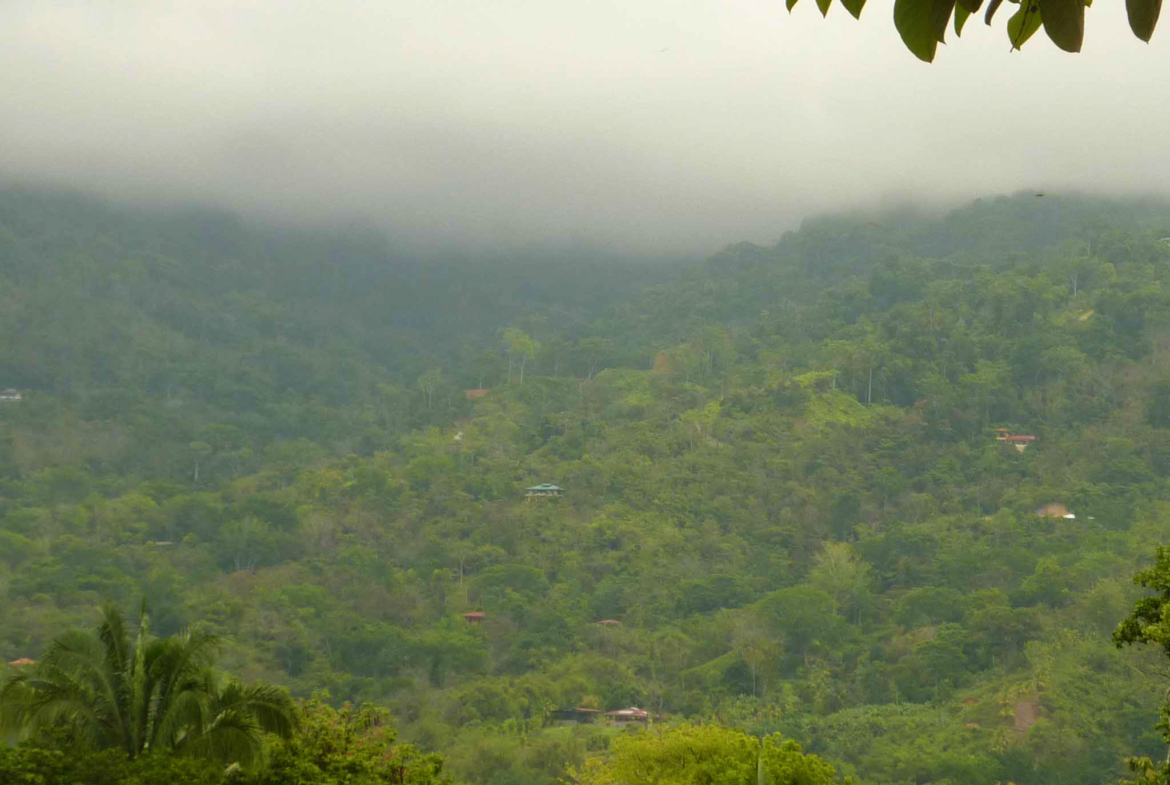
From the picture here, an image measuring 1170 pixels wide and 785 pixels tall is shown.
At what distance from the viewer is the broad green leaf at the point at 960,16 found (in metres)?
1.26

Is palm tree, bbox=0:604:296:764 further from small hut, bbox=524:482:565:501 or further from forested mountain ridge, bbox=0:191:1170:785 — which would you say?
small hut, bbox=524:482:565:501

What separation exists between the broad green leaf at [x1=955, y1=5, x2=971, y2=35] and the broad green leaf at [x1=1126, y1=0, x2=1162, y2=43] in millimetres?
143

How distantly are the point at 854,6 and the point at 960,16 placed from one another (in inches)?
4.2

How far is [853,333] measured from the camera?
208 feet

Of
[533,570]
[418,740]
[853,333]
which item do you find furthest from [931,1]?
[853,333]

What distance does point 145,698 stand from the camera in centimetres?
1035

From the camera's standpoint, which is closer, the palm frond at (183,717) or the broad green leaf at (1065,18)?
the broad green leaf at (1065,18)

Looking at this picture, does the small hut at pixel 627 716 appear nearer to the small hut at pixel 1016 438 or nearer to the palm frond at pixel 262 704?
the small hut at pixel 1016 438

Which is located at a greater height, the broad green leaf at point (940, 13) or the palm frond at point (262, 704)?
the broad green leaf at point (940, 13)

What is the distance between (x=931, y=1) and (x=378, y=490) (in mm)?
52939

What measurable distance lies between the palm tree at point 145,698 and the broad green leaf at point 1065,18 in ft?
31.2

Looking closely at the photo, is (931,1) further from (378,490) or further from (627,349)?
(627,349)

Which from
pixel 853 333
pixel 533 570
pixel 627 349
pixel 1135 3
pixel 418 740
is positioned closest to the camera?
pixel 1135 3

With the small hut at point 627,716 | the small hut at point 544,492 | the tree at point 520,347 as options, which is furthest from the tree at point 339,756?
the tree at point 520,347
